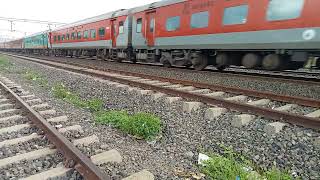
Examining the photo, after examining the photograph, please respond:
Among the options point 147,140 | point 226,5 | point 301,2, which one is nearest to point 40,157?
point 147,140

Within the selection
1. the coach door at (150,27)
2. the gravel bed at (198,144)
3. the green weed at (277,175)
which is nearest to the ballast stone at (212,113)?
the gravel bed at (198,144)

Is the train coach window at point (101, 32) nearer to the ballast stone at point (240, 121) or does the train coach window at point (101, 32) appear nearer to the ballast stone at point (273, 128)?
the ballast stone at point (240, 121)

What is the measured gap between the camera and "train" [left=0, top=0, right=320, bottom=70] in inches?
304

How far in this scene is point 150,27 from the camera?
45.8ft

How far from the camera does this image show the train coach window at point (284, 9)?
298 inches

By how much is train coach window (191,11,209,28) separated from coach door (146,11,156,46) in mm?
2897

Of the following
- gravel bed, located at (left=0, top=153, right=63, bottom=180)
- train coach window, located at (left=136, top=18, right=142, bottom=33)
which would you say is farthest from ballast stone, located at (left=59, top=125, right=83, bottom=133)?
train coach window, located at (left=136, top=18, right=142, bottom=33)

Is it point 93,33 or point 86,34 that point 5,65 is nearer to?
point 93,33

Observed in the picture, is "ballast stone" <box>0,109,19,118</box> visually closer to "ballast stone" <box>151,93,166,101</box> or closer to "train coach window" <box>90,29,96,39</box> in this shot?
"ballast stone" <box>151,93,166,101</box>

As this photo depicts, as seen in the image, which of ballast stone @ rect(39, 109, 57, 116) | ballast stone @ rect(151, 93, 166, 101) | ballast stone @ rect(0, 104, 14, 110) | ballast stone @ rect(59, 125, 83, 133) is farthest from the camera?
ballast stone @ rect(151, 93, 166, 101)

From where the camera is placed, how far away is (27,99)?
6652 millimetres

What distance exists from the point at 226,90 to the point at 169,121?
2.45 metres

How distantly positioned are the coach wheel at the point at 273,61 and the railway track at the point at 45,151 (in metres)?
6.34

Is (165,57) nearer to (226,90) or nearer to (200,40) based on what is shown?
(200,40)
